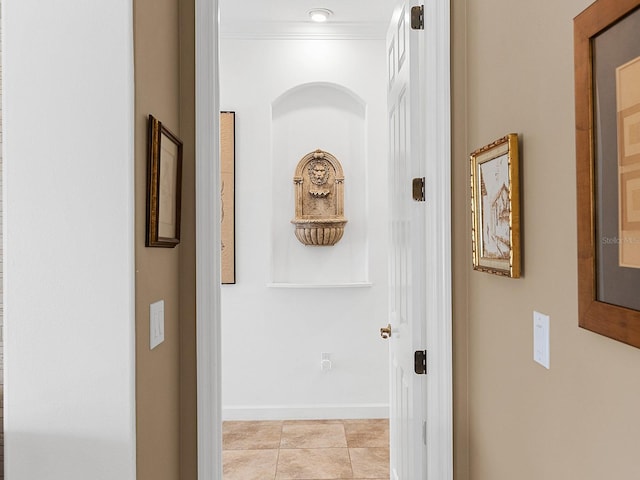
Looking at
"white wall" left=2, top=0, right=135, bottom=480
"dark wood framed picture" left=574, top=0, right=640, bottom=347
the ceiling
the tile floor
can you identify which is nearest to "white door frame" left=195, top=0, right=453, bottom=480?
"white wall" left=2, top=0, right=135, bottom=480

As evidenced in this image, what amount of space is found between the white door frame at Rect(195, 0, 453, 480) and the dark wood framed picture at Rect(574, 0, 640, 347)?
31.1 inches

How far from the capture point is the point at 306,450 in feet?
11.2

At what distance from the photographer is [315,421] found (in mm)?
3961

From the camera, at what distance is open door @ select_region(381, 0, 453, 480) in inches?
69.0

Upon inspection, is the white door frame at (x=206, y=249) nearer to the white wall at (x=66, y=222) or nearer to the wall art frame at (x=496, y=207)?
the white wall at (x=66, y=222)

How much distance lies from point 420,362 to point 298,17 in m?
2.87

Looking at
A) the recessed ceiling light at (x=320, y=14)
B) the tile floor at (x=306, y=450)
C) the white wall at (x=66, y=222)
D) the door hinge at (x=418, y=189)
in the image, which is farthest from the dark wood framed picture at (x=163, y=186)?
the recessed ceiling light at (x=320, y=14)

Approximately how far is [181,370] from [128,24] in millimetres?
1045

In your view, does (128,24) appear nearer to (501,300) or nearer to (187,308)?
(187,308)

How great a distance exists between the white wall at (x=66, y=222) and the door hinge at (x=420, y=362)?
1.00m

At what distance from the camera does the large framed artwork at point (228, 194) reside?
3.94m

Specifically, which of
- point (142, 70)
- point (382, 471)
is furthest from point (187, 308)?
point (382, 471)

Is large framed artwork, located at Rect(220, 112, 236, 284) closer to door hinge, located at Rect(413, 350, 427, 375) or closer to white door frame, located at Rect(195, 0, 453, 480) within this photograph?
white door frame, located at Rect(195, 0, 453, 480)

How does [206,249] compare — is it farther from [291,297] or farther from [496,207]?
[291,297]
